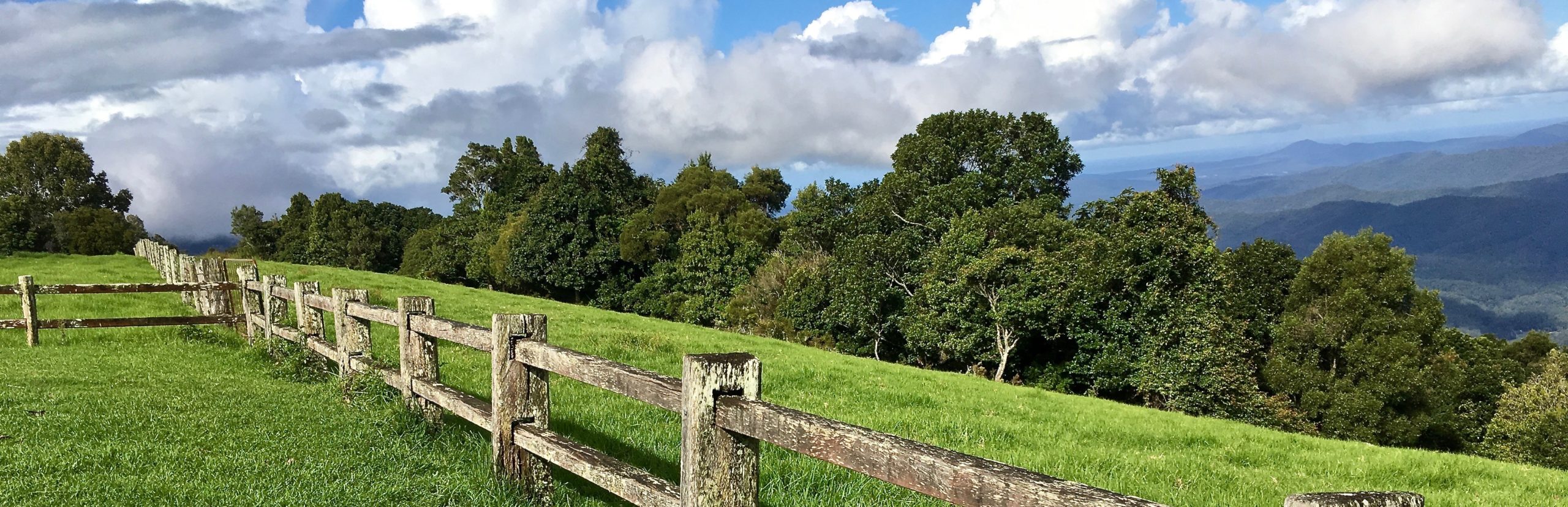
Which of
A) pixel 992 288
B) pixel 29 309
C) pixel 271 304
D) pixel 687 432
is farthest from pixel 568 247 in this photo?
pixel 687 432

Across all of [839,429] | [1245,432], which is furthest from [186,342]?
[1245,432]

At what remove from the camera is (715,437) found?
456cm

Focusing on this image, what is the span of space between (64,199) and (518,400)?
316ft

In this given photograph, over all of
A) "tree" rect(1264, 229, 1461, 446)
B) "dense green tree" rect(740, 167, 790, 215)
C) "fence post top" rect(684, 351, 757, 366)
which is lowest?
"tree" rect(1264, 229, 1461, 446)

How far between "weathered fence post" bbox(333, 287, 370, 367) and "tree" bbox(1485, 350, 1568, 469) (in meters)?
46.4

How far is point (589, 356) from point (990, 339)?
120 ft

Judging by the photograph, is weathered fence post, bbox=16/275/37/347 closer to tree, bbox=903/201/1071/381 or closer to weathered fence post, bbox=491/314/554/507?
weathered fence post, bbox=491/314/554/507

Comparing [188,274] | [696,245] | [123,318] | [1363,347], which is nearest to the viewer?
[123,318]

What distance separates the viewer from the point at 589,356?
582 centimetres

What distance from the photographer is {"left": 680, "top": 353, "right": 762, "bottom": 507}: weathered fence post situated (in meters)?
4.52

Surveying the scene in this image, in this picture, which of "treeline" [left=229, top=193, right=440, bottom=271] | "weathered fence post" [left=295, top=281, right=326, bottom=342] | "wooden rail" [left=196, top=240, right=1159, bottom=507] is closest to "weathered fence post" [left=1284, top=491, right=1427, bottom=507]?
"wooden rail" [left=196, top=240, right=1159, bottom=507]

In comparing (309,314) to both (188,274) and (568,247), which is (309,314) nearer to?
(188,274)

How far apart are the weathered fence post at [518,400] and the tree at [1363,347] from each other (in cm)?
4326

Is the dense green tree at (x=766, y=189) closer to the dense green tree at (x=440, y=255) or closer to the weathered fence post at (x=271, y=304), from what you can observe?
the dense green tree at (x=440, y=255)
